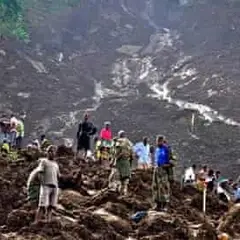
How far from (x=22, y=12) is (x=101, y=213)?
139 ft

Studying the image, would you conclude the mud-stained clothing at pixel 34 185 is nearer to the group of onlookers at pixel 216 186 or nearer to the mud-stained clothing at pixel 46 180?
the mud-stained clothing at pixel 46 180

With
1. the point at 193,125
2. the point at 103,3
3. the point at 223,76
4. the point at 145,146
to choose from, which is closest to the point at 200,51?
the point at 223,76

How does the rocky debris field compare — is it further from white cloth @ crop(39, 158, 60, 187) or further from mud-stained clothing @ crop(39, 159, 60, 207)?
white cloth @ crop(39, 158, 60, 187)

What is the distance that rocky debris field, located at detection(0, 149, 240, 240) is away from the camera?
10.5 metres

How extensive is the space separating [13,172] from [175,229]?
5.44m

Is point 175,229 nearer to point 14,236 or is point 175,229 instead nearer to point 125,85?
point 14,236

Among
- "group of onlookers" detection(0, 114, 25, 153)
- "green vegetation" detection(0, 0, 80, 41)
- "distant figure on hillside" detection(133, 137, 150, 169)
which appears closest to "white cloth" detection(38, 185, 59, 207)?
"distant figure on hillside" detection(133, 137, 150, 169)

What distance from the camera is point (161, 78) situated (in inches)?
1911

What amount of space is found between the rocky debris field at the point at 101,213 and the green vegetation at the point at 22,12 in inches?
1275

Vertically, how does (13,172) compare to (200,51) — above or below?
below

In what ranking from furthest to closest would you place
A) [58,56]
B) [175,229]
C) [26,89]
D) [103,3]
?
[103,3] < [58,56] < [26,89] < [175,229]

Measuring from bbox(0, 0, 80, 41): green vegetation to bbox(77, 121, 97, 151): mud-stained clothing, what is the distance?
102 feet

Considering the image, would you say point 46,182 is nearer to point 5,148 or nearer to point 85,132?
point 85,132

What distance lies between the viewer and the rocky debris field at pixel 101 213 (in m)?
10.5
